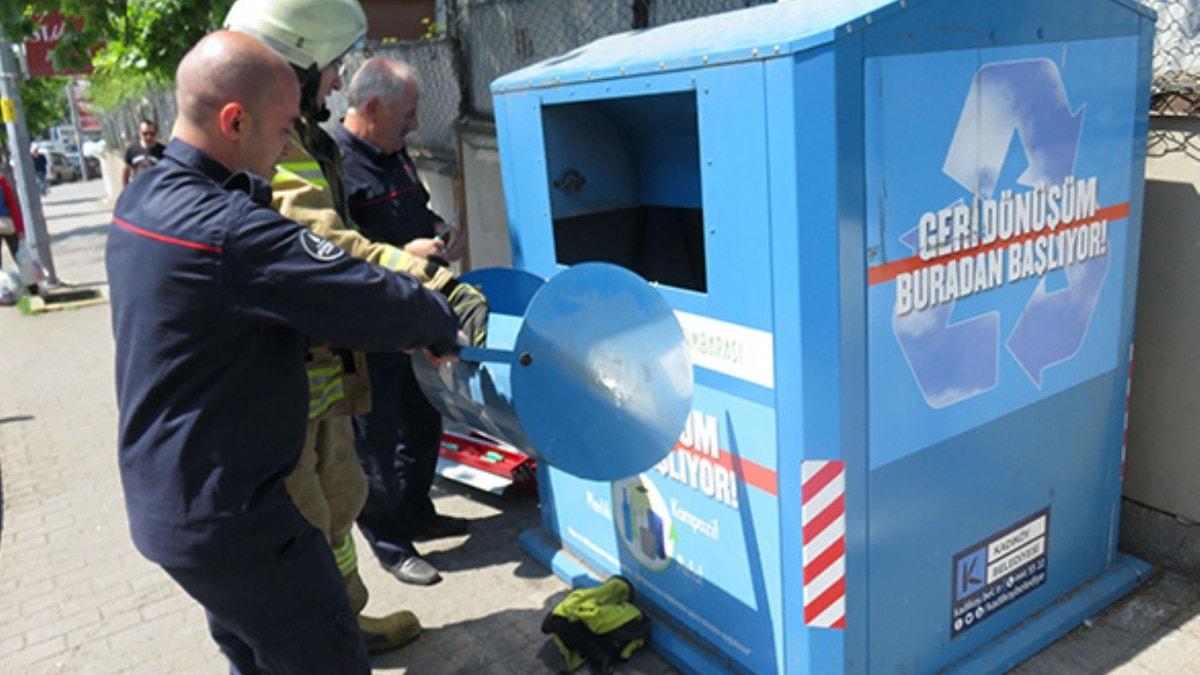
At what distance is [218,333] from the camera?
1.69 meters

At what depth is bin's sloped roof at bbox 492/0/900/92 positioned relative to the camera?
1908 mm

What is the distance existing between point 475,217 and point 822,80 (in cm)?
383

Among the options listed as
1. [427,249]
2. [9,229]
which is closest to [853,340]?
[427,249]

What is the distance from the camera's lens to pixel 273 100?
69.1 inches

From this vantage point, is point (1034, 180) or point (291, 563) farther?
point (1034, 180)

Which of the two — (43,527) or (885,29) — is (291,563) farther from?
(43,527)

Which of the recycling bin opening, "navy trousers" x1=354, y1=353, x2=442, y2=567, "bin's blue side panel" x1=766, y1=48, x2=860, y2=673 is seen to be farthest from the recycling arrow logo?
"navy trousers" x1=354, y1=353, x2=442, y2=567

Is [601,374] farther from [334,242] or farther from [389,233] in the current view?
[389,233]

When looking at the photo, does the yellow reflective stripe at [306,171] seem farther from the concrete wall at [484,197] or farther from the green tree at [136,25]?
the green tree at [136,25]

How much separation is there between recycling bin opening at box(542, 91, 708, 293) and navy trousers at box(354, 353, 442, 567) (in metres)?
0.85

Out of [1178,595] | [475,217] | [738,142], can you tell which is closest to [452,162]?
[475,217]

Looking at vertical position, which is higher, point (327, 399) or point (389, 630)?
point (327, 399)

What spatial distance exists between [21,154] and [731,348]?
31.7ft

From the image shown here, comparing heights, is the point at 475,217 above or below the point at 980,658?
above
